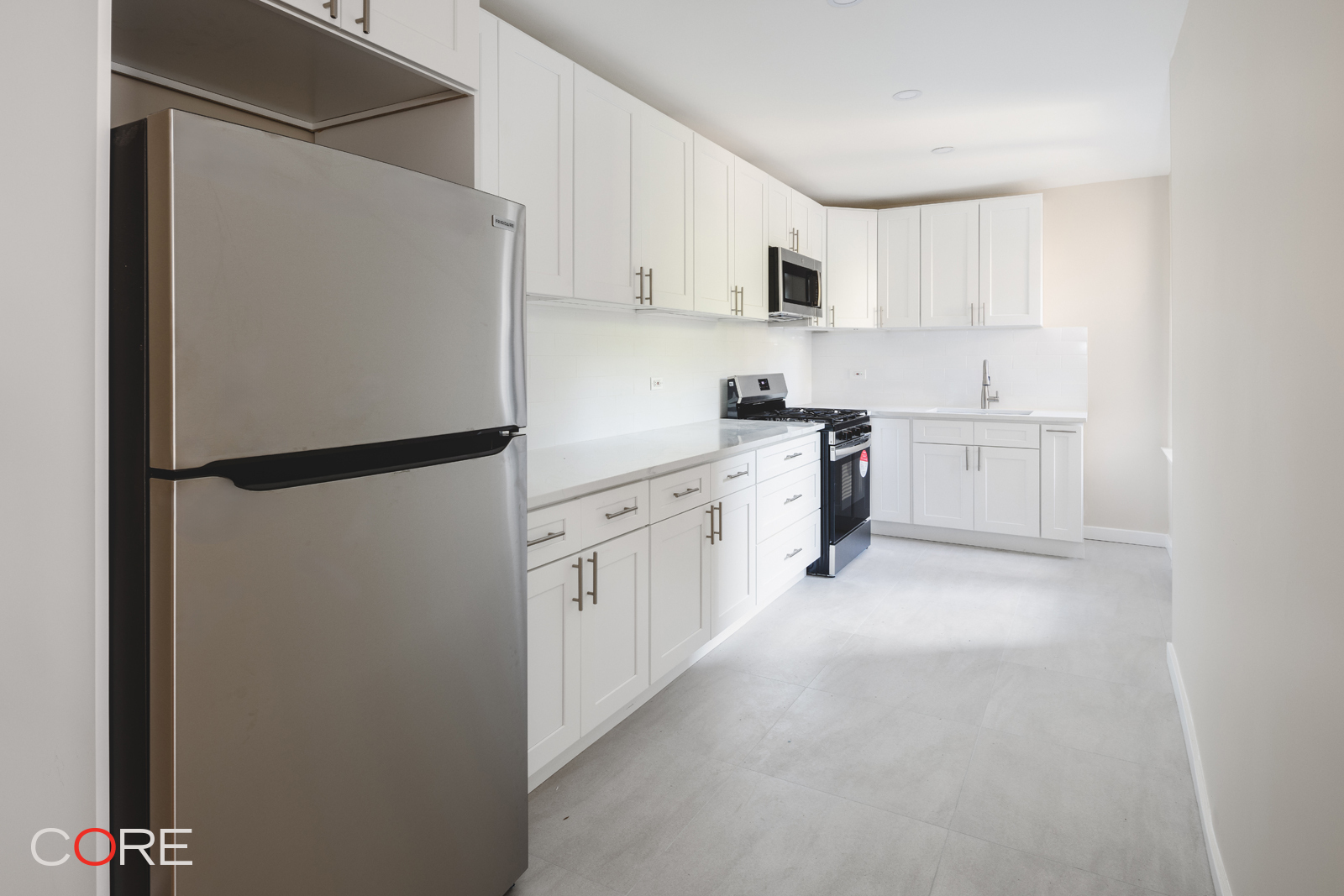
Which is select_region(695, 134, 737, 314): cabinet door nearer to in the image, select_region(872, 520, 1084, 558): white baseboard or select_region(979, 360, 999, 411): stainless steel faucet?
select_region(872, 520, 1084, 558): white baseboard

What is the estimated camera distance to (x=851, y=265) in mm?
5223

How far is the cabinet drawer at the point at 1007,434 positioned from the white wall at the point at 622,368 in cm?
155

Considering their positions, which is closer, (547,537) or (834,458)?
(547,537)

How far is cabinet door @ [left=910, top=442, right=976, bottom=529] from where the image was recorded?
190 inches

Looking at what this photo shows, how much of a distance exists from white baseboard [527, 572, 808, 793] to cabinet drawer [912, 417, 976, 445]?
1.61 m

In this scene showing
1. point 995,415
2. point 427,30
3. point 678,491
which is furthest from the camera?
point 995,415

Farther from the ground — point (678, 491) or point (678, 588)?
point (678, 491)

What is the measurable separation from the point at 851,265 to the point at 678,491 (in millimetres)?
3202

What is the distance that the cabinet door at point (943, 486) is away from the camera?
4832mm

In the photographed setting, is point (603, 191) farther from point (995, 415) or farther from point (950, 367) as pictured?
point (950, 367)

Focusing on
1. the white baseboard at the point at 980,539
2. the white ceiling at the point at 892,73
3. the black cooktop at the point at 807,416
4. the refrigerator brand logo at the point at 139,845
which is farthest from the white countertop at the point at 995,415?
the refrigerator brand logo at the point at 139,845

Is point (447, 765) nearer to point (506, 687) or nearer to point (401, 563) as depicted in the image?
point (506, 687)

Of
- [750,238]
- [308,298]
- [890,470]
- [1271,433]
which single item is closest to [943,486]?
[890,470]

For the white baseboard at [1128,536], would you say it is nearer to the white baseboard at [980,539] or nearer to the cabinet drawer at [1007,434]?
the white baseboard at [980,539]
